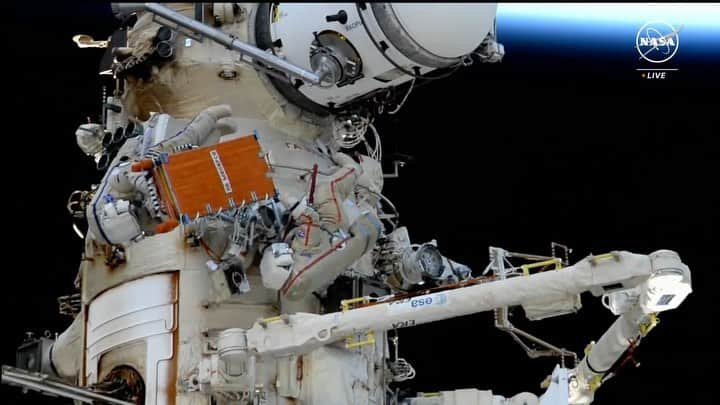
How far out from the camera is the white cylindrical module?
35.6 feet

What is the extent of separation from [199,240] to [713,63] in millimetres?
5832

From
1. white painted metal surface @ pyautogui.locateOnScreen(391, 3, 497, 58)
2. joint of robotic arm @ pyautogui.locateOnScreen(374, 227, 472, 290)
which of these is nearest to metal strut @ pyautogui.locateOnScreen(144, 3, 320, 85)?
white painted metal surface @ pyautogui.locateOnScreen(391, 3, 497, 58)

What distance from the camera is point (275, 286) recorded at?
35.4ft

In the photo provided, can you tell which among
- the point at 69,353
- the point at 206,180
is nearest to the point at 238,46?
the point at 206,180

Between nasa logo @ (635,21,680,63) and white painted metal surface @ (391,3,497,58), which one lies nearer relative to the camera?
white painted metal surface @ (391,3,497,58)

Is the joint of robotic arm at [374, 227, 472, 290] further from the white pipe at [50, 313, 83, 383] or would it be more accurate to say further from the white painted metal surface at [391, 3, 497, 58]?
the white pipe at [50, 313, 83, 383]

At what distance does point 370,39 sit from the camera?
11070 mm

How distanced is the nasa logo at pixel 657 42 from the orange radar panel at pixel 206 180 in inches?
186

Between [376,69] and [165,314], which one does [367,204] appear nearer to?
[376,69]

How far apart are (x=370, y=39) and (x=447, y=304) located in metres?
2.23

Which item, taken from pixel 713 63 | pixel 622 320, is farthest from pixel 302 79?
pixel 713 63

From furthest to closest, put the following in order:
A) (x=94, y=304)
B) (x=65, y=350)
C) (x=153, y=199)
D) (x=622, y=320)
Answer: (x=65, y=350) → (x=94, y=304) → (x=153, y=199) → (x=622, y=320)

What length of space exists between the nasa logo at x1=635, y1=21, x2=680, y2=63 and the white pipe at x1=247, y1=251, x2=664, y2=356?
15.1ft

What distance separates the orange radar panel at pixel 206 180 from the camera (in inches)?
419
